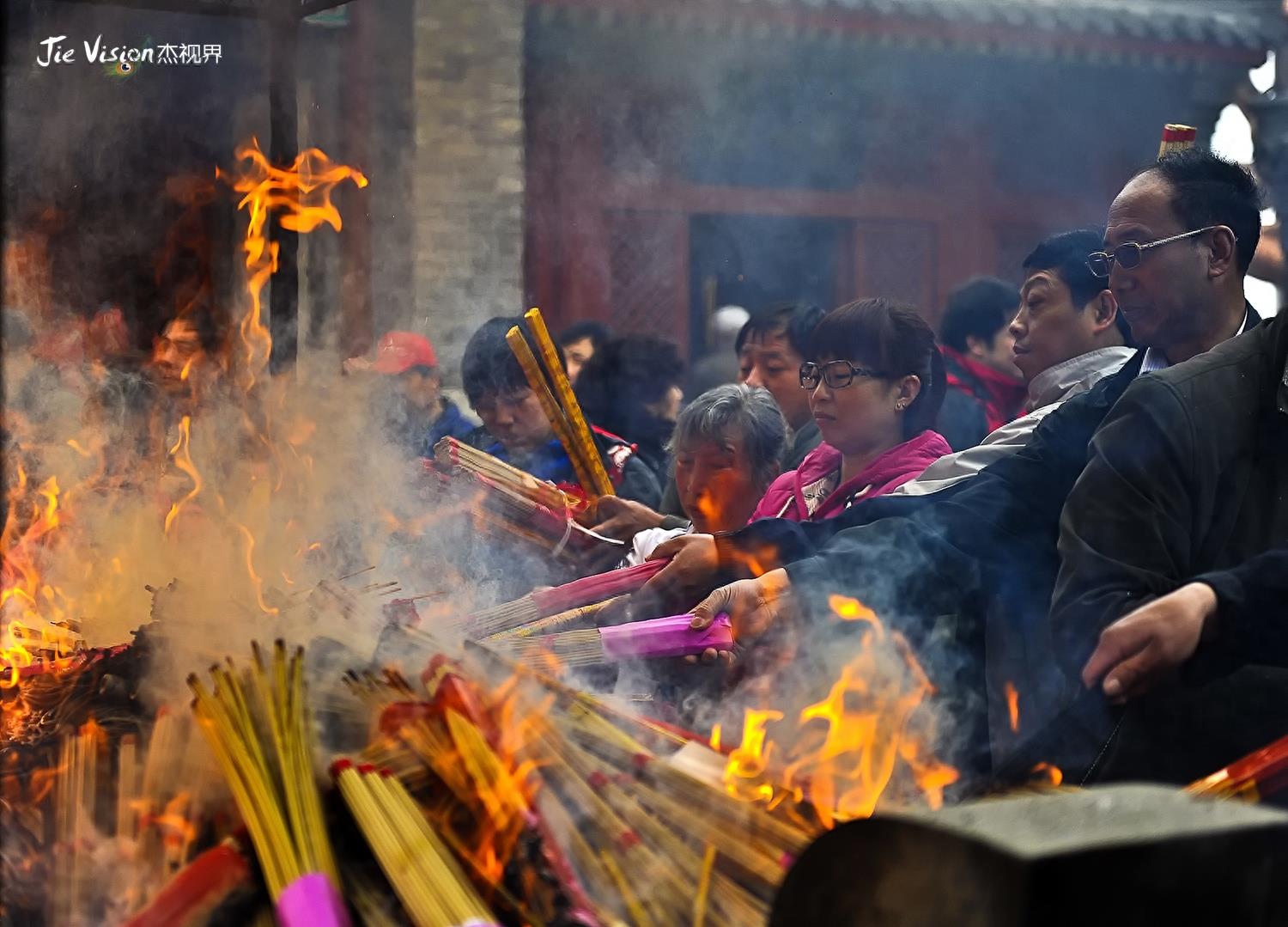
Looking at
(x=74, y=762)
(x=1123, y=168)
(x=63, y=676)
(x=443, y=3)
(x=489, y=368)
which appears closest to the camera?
(x=74, y=762)

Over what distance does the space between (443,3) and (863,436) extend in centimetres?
566

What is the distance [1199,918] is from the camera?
1.68 metres

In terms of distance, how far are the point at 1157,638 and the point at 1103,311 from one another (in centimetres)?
142

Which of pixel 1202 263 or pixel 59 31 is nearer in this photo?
pixel 1202 263

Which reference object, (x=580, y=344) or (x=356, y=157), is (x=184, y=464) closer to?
(x=580, y=344)

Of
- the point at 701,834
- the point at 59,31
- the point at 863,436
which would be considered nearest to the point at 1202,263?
the point at 863,436

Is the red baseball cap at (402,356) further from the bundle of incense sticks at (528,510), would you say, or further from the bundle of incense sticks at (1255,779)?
the bundle of incense sticks at (1255,779)

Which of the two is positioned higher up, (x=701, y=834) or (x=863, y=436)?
(x=863, y=436)

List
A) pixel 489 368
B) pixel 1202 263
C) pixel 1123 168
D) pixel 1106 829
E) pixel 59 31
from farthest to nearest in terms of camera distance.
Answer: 1. pixel 1123 168
2. pixel 59 31
3. pixel 489 368
4. pixel 1202 263
5. pixel 1106 829

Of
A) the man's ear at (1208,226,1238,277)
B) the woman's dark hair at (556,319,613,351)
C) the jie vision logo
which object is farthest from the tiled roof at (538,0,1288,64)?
the man's ear at (1208,226,1238,277)

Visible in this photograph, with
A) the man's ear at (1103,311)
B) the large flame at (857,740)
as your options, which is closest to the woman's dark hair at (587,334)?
the man's ear at (1103,311)

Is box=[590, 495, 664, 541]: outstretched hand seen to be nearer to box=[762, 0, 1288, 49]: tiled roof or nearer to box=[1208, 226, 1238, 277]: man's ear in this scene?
box=[1208, 226, 1238, 277]: man's ear

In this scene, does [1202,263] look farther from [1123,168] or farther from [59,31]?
[1123,168]

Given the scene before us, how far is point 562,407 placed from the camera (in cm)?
423
